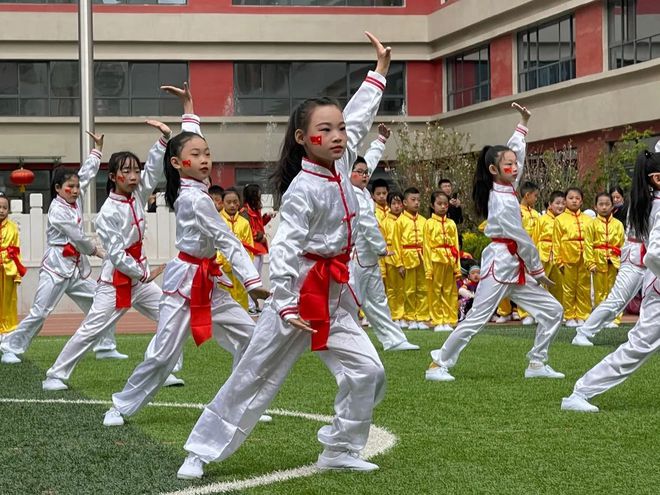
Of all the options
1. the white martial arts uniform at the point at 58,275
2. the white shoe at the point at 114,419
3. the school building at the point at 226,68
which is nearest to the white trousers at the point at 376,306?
the white martial arts uniform at the point at 58,275

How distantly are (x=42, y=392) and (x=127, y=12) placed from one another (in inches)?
1003

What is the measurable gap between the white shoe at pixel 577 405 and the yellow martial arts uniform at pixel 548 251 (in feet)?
29.6

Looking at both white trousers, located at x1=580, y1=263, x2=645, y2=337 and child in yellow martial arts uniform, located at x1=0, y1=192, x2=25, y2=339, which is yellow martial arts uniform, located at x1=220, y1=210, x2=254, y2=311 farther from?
white trousers, located at x1=580, y1=263, x2=645, y2=337

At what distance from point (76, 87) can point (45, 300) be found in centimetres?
2325

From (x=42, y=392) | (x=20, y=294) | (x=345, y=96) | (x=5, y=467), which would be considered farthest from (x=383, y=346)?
(x=345, y=96)

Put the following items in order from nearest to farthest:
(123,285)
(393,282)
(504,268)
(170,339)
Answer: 1. (170,339)
2. (123,285)
3. (504,268)
4. (393,282)

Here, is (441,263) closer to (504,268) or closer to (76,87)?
(504,268)

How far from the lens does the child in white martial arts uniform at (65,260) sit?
1143 centimetres

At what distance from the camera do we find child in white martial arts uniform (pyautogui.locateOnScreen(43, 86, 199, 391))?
920cm

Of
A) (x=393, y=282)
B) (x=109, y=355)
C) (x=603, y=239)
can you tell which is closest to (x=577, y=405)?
(x=109, y=355)

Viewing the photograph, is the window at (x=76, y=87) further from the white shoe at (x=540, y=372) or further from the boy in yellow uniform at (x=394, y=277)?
the white shoe at (x=540, y=372)

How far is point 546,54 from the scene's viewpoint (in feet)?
96.2

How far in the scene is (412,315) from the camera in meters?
17.2

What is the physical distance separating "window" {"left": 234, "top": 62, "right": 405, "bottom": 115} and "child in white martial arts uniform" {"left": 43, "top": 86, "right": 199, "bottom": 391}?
2526cm
